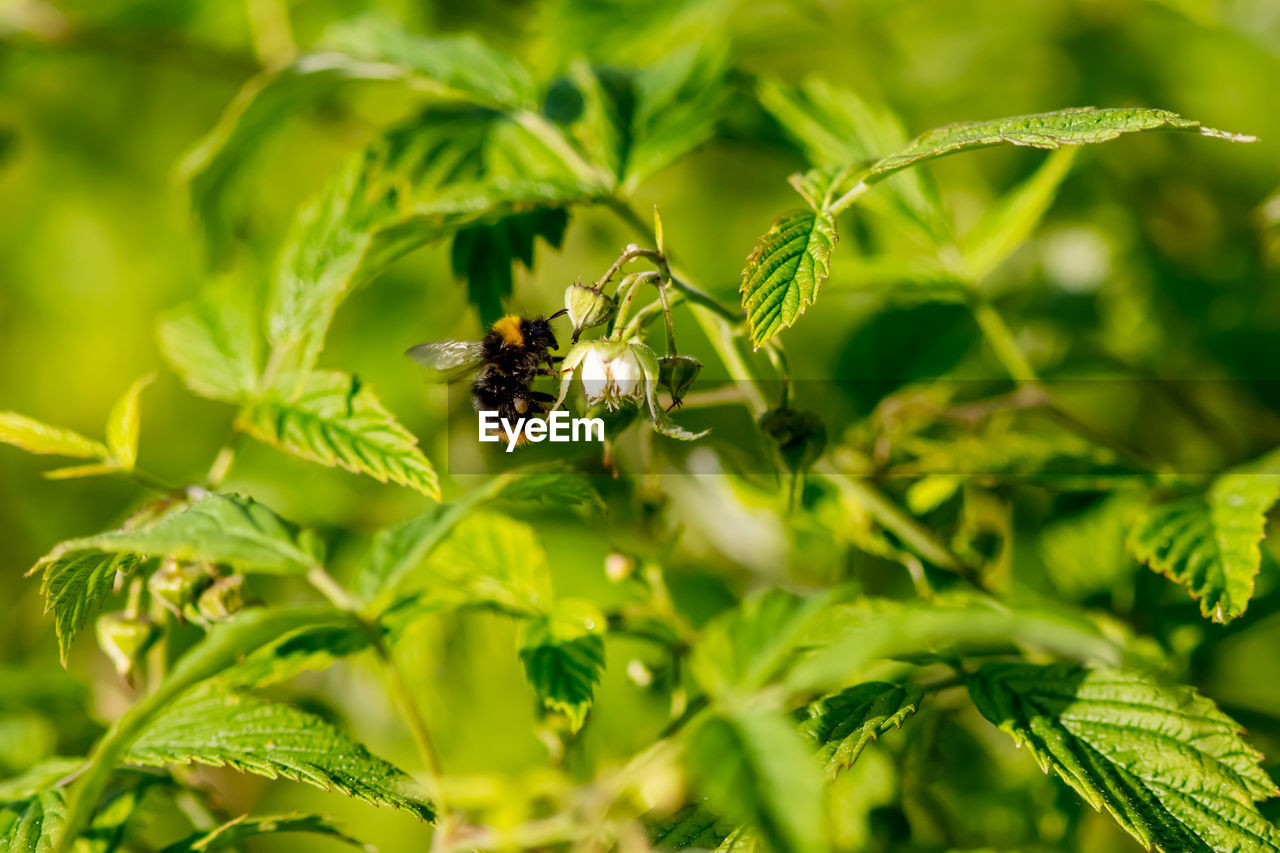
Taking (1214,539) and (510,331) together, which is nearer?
(1214,539)

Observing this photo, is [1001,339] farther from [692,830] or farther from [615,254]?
[615,254]

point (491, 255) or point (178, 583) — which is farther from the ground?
point (491, 255)

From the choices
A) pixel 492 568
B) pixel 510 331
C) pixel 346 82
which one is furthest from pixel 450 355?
pixel 346 82

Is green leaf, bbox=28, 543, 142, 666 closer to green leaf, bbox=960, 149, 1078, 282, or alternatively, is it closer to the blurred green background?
the blurred green background

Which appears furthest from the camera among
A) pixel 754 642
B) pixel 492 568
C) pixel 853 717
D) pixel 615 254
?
pixel 615 254

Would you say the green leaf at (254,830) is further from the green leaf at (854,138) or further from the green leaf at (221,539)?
the green leaf at (854,138)

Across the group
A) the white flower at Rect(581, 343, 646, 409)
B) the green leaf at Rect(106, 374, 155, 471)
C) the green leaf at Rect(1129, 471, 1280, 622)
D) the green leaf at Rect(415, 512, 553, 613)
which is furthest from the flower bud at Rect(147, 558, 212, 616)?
A: the green leaf at Rect(1129, 471, 1280, 622)

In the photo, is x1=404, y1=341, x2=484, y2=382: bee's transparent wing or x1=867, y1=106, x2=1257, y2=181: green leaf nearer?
x1=867, y1=106, x2=1257, y2=181: green leaf
